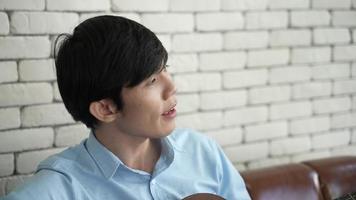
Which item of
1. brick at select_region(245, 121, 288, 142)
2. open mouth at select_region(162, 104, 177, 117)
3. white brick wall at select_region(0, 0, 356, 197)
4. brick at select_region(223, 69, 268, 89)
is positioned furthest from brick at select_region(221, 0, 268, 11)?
open mouth at select_region(162, 104, 177, 117)

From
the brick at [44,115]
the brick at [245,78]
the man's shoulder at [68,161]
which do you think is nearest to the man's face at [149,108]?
the man's shoulder at [68,161]

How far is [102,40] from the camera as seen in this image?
3.17 ft

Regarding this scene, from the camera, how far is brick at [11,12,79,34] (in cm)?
117

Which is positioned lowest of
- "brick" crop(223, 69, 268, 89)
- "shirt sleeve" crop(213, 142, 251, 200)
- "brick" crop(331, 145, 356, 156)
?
"brick" crop(331, 145, 356, 156)

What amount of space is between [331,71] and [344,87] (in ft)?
0.33

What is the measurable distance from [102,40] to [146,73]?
0.40 ft

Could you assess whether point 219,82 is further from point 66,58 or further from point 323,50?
point 66,58

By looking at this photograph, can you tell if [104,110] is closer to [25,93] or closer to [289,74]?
[25,93]

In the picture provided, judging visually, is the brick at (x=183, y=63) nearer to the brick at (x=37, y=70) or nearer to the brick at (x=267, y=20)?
the brick at (x=267, y=20)

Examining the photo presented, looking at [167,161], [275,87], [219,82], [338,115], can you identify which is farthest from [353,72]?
[167,161]

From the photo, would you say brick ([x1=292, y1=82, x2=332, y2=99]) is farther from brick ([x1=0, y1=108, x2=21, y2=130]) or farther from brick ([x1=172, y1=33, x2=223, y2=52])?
brick ([x1=0, y1=108, x2=21, y2=130])

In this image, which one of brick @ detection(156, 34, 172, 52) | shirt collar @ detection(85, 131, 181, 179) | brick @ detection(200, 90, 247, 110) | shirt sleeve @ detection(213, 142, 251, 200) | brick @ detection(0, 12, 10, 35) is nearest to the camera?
shirt collar @ detection(85, 131, 181, 179)

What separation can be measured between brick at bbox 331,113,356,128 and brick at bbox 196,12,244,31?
0.59 m

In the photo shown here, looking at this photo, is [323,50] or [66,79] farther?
[323,50]
